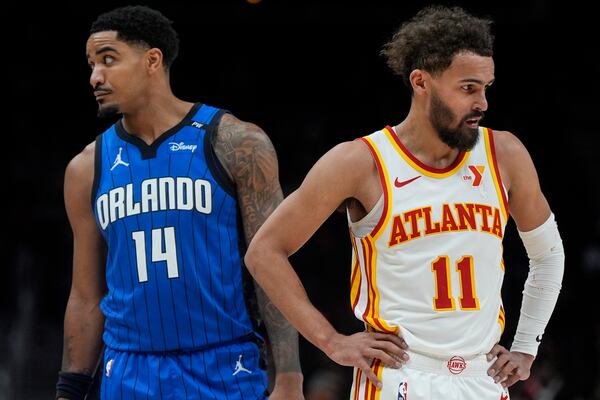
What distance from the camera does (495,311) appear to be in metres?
4.30

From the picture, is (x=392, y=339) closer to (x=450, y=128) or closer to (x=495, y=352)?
(x=495, y=352)

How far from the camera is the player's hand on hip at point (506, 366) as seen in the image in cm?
432

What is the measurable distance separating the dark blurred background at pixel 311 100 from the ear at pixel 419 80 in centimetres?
788

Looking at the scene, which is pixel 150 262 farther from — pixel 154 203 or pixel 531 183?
pixel 531 183

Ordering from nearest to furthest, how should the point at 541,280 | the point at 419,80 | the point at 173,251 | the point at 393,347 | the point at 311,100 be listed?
the point at 393,347 < the point at 419,80 < the point at 541,280 < the point at 173,251 < the point at 311,100

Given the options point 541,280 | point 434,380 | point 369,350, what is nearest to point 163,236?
point 369,350

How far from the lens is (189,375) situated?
477cm

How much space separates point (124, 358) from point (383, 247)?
4.29 feet

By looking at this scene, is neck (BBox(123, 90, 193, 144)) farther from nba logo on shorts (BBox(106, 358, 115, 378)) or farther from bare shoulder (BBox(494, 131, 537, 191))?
bare shoulder (BBox(494, 131, 537, 191))

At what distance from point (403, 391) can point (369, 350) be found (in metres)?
0.19

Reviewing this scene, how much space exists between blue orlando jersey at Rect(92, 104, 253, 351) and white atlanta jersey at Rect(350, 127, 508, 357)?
71 cm

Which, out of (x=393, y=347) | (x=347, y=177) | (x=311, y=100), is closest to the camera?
(x=393, y=347)

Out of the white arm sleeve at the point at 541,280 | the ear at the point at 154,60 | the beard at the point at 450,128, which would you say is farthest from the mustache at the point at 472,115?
the ear at the point at 154,60

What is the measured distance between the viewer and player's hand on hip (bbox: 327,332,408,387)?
4.18m
